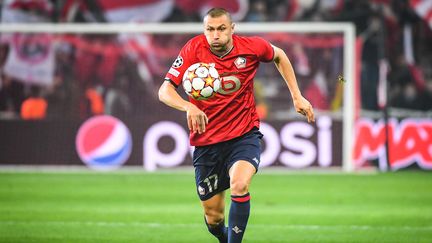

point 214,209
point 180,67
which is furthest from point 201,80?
point 214,209

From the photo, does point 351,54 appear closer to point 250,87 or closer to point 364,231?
point 364,231

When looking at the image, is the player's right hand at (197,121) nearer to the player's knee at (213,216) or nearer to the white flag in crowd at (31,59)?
the player's knee at (213,216)

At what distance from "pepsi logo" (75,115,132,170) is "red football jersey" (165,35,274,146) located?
37.2ft

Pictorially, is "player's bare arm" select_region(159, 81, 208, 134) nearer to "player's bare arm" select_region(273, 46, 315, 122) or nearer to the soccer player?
the soccer player

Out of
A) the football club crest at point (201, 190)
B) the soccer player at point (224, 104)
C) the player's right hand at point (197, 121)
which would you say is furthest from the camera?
the football club crest at point (201, 190)

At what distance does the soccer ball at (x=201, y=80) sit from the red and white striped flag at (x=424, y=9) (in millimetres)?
15344

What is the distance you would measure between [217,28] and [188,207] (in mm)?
5481

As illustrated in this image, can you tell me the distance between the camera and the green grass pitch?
33.3 feet


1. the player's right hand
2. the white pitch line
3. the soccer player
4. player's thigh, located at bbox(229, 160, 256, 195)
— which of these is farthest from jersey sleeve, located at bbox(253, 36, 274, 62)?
the white pitch line

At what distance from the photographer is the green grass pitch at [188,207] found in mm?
10156

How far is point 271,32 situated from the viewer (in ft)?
66.3

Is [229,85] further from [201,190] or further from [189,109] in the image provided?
[201,190]

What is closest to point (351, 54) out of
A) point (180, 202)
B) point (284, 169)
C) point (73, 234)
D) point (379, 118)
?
point (379, 118)

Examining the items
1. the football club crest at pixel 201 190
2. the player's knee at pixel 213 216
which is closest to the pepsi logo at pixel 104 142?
the player's knee at pixel 213 216
